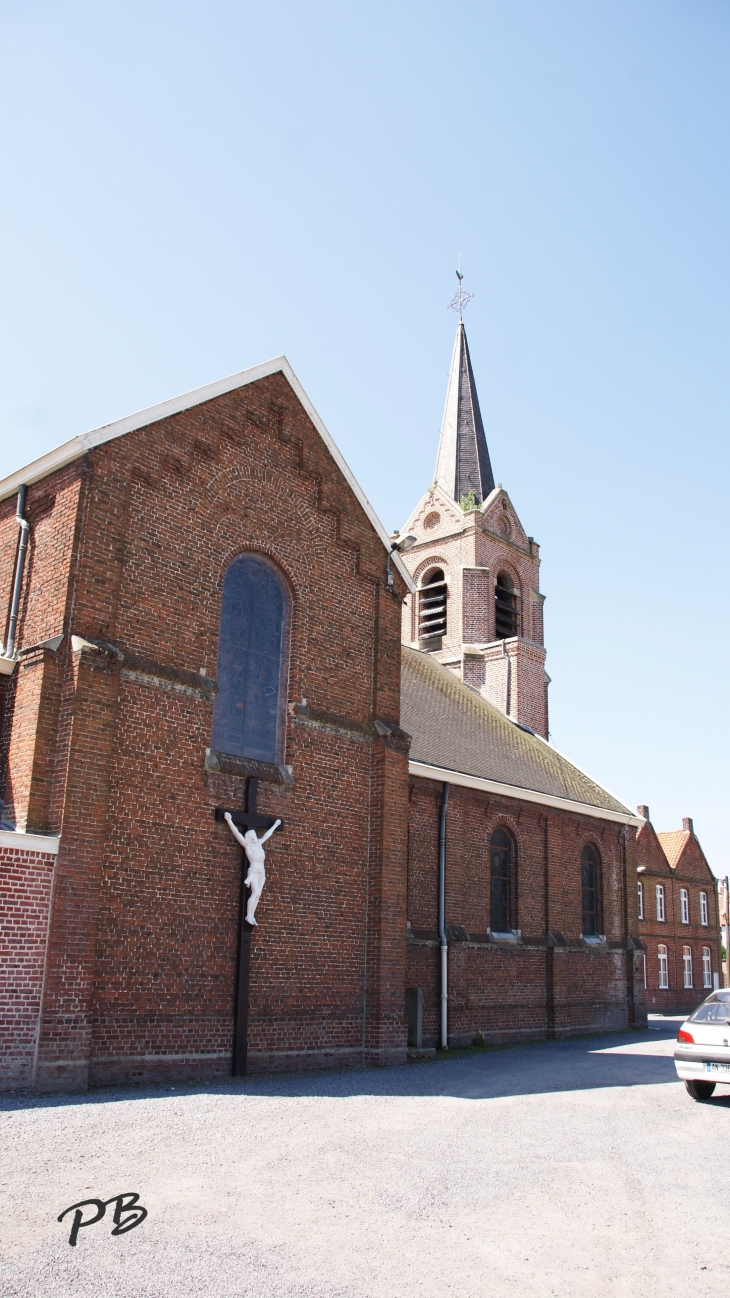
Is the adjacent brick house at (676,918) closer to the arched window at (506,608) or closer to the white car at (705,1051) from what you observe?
the arched window at (506,608)

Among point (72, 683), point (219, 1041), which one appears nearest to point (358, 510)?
point (72, 683)

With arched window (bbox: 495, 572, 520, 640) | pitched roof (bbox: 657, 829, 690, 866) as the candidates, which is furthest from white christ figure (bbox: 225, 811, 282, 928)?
pitched roof (bbox: 657, 829, 690, 866)

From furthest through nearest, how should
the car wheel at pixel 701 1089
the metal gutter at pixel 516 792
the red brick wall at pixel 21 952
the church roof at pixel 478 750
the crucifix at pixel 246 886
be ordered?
the church roof at pixel 478 750 < the metal gutter at pixel 516 792 < the crucifix at pixel 246 886 < the car wheel at pixel 701 1089 < the red brick wall at pixel 21 952

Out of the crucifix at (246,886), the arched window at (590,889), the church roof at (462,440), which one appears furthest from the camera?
the church roof at (462,440)

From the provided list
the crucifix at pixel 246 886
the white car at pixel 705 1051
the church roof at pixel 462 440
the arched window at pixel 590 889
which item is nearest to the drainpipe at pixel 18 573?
the crucifix at pixel 246 886

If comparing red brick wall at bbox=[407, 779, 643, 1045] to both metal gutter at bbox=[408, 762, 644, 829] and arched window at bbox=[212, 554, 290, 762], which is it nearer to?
metal gutter at bbox=[408, 762, 644, 829]

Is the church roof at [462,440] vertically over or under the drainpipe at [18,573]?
over

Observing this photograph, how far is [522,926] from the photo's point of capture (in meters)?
20.7

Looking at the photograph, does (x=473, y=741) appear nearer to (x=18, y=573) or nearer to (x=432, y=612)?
(x=432, y=612)

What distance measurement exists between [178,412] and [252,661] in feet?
12.2

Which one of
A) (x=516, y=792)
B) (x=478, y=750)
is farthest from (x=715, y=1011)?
(x=478, y=750)

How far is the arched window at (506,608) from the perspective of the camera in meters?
30.0

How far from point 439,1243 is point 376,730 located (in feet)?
33.1

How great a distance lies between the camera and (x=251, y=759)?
13938mm
